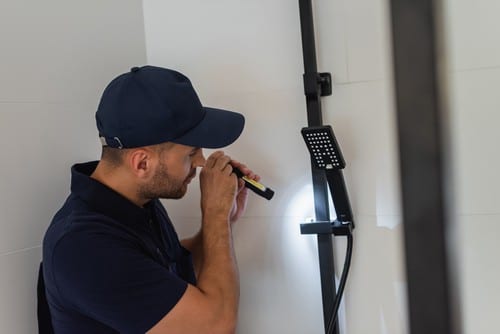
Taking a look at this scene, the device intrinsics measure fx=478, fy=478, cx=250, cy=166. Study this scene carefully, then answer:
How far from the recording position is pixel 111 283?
788 millimetres

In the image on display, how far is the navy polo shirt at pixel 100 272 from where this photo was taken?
0.79 m

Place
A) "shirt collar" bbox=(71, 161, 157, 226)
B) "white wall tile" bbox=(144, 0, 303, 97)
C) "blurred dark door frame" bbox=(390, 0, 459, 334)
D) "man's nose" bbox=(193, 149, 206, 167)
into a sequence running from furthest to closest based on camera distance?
"white wall tile" bbox=(144, 0, 303, 97) < "man's nose" bbox=(193, 149, 206, 167) < "shirt collar" bbox=(71, 161, 157, 226) < "blurred dark door frame" bbox=(390, 0, 459, 334)

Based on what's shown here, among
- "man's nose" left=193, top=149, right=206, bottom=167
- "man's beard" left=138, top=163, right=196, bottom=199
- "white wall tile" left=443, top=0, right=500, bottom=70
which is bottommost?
"man's beard" left=138, top=163, right=196, bottom=199

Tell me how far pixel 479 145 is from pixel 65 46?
0.91 metres

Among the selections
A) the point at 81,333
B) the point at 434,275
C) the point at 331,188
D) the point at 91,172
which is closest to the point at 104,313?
the point at 81,333

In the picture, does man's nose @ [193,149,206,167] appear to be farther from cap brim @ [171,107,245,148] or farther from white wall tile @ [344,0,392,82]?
white wall tile @ [344,0,392,82]

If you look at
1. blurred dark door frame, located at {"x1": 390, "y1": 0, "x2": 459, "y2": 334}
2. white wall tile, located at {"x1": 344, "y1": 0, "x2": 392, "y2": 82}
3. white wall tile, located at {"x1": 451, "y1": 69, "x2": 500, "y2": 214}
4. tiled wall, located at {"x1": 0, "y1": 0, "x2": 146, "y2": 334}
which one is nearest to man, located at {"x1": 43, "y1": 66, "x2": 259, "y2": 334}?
tiled wall, located at {"x1": 0, "y1": 0, "x2": 146, "y2": 334}

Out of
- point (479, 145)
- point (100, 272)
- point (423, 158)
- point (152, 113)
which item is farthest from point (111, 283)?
point (479, 145)

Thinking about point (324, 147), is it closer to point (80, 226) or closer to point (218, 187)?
point (218, 187)

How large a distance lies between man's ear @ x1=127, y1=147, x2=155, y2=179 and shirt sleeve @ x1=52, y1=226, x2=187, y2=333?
160mm

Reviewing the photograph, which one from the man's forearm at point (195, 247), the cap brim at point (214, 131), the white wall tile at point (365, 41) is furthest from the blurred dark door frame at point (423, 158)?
the man's forearm at point (195, 247)

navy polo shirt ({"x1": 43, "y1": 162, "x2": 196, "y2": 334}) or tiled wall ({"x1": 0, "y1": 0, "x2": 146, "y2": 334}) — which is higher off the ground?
tiled wall ({"x1": 0, "y1": 0, "x2": 146, "y2": 334})

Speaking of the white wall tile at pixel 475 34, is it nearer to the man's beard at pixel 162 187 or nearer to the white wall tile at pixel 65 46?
the man's beard at pixel 162 187

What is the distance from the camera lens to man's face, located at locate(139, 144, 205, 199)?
0.94m
